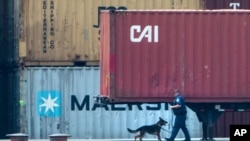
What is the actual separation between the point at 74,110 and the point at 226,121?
4.48 metres

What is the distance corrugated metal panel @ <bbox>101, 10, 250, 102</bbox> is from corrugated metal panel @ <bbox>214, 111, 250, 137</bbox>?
4036 mm

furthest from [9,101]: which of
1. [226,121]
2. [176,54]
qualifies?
[176,54]

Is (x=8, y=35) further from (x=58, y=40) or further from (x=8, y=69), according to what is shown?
(x=58, y=40)

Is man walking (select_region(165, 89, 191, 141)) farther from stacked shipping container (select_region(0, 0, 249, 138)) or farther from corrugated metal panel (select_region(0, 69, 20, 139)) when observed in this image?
corrugated metal panel (select_region(0, 69, 20, 139))

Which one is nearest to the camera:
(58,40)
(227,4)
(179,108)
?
(179,108)

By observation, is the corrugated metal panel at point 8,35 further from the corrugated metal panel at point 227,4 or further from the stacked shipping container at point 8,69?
the corrugated metal panel at point 227,4

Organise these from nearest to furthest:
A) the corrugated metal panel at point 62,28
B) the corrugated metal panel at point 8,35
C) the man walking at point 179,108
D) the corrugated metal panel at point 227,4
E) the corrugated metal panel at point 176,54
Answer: the man walking at point 179,108 → the corrugated metal panel at point 176,54 → the corrugated metal panel at point 62,28 → the corrugated metal panel at point 227,4 → the corrugated metal panel at point 8,35

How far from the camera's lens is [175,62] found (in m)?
21.5

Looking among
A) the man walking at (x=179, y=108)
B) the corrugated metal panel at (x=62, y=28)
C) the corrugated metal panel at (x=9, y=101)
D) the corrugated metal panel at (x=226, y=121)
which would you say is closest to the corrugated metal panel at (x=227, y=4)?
the corrugated metal panel at (x=62, y=28)

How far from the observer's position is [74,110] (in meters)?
25.5

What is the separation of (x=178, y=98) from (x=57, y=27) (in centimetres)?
565

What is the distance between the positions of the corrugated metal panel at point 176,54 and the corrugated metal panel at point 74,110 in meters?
3.76

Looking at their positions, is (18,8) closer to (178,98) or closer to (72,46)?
(72,46)

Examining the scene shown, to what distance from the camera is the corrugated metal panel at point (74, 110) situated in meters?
25.3
